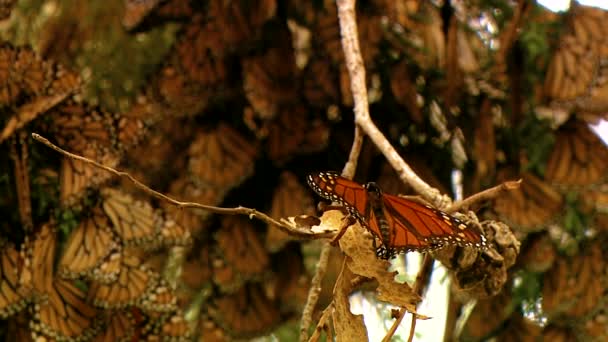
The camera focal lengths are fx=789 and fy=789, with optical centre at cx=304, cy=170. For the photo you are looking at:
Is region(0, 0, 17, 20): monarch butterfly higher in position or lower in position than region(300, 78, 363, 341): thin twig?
higher

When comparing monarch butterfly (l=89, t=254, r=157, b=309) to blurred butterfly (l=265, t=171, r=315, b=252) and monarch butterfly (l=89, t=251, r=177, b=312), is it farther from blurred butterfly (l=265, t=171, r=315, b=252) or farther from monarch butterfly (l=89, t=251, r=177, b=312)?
blurred butterfly (l=265, t=171, r=315, b=252)

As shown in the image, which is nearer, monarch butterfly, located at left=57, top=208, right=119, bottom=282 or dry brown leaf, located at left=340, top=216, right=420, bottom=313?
dry brown leaf, located at left=340, top=216, right=420, bottom=313

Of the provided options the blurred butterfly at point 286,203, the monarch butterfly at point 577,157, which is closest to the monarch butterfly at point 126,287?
the blurred butterfly at point 286,203

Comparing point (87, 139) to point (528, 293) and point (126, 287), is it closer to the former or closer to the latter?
point (126, 287)

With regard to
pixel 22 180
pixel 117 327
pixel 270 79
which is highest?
pixel 270 79

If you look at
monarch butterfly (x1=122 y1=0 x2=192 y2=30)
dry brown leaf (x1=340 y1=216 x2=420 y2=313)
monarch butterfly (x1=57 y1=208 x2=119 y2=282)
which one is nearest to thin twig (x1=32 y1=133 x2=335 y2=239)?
dry brown leaf (x1=340 y1=216 x2=420 y2=313)

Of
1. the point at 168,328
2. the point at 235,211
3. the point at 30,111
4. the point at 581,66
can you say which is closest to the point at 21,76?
the point at 30,111
